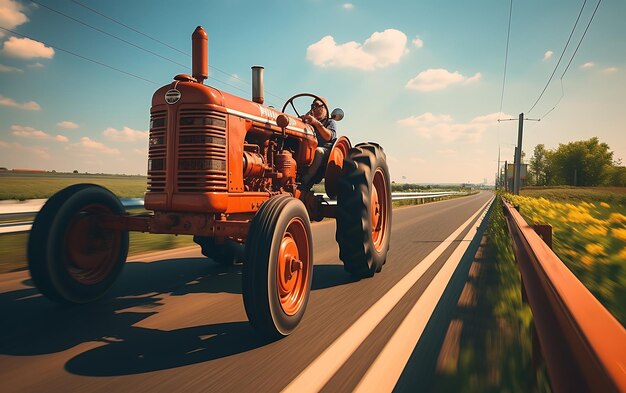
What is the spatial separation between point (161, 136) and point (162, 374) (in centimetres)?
213

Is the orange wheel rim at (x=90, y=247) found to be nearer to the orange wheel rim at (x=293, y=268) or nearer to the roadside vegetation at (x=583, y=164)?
the orange wheel rim at (x=293, y=268)

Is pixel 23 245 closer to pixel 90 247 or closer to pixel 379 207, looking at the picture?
pixel 90 247

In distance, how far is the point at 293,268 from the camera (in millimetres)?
3320

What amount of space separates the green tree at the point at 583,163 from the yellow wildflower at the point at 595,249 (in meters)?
72.5

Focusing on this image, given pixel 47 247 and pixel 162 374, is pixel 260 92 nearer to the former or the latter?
pixel 47 247

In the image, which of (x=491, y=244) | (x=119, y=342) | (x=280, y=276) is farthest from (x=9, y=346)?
(x=491, y=244)

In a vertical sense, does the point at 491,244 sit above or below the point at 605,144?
below

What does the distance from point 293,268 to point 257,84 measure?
238 centimetres

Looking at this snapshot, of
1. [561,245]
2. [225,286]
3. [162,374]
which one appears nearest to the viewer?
[162,374]

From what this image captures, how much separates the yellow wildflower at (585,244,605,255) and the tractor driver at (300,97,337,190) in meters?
3.40

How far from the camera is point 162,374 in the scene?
2.40 metres

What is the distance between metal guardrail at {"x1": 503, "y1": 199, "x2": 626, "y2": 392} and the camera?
2.71 ft

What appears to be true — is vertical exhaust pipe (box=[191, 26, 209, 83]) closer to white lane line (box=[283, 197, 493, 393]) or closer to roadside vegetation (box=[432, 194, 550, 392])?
white lane line (box=[283, 197, 493, 393])

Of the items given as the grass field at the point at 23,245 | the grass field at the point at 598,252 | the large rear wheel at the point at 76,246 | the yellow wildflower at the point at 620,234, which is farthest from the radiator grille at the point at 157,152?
the yellow wildflower at the point at 620,234
